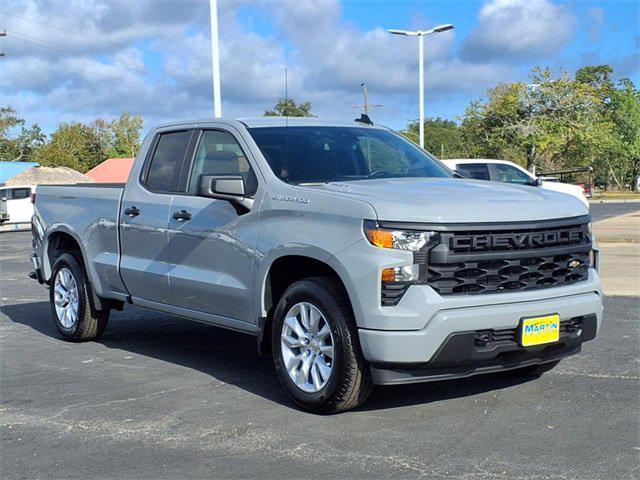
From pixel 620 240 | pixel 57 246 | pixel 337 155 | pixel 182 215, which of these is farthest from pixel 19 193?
pixel 337 155

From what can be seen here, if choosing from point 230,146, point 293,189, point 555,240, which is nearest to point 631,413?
point 555,240

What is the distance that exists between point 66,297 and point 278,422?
381 cm

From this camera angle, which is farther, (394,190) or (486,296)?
(394,190)

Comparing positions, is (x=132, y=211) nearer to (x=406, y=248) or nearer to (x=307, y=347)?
(x=307, y=347)

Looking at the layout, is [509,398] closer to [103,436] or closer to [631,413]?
[631,413]

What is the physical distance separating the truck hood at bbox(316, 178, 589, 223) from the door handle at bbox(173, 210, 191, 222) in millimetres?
1320

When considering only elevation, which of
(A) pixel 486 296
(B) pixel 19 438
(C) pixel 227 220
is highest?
(C) pixel 227 220

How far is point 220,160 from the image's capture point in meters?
6.58

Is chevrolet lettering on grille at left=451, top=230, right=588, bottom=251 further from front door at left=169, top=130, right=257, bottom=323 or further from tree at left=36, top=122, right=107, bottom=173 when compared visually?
tree at left=36, top=122, right=107, bottom=173

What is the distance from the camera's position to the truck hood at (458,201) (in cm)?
499

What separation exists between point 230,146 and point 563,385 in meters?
3.07

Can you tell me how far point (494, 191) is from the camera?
5.55m

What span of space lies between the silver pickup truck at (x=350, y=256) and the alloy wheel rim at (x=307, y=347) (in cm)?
1

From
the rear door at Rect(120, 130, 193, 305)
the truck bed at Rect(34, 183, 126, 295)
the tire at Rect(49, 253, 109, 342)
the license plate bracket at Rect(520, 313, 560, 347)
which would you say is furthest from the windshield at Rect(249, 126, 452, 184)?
the tire at Rect(49, 253, 109, 342)
